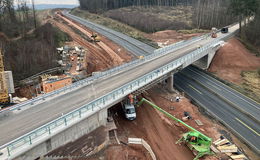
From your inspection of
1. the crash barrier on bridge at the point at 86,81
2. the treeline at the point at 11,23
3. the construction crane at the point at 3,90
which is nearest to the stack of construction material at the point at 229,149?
the crash barrier on bridge at the point at 86,81

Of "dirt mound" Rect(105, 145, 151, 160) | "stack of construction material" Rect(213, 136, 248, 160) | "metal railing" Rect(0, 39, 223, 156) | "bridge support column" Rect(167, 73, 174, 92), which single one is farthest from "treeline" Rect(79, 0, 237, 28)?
"dirt mound" Rect(105, 145, 151, 160)

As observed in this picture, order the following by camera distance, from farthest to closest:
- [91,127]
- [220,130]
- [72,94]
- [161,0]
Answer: [161,0], [220,130], [72,94], [91,127]

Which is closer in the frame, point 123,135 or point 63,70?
point 123,135

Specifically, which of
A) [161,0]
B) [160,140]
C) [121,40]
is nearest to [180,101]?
[160,140]

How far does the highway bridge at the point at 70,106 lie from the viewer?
17.4 m

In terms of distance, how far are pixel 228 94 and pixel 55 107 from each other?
31.7m

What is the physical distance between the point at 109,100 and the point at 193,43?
37.1m

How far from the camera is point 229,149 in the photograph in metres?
24.9

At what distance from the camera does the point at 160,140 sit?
26953mm

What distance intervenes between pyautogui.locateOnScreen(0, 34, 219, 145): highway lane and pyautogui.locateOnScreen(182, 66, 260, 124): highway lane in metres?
15.9

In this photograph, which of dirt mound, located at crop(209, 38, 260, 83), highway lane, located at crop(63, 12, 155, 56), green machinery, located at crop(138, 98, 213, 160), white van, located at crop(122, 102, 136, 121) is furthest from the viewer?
highway lane, located at crop(63, 12, 155, 56)

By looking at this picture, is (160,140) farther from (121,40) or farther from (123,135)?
(121,40)

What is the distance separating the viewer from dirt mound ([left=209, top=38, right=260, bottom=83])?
48156 mm

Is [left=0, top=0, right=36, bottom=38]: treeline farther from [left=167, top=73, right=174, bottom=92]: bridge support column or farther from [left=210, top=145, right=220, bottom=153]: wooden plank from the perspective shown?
[left=210, top=145, right=220, bottom=153]: wooden plank
